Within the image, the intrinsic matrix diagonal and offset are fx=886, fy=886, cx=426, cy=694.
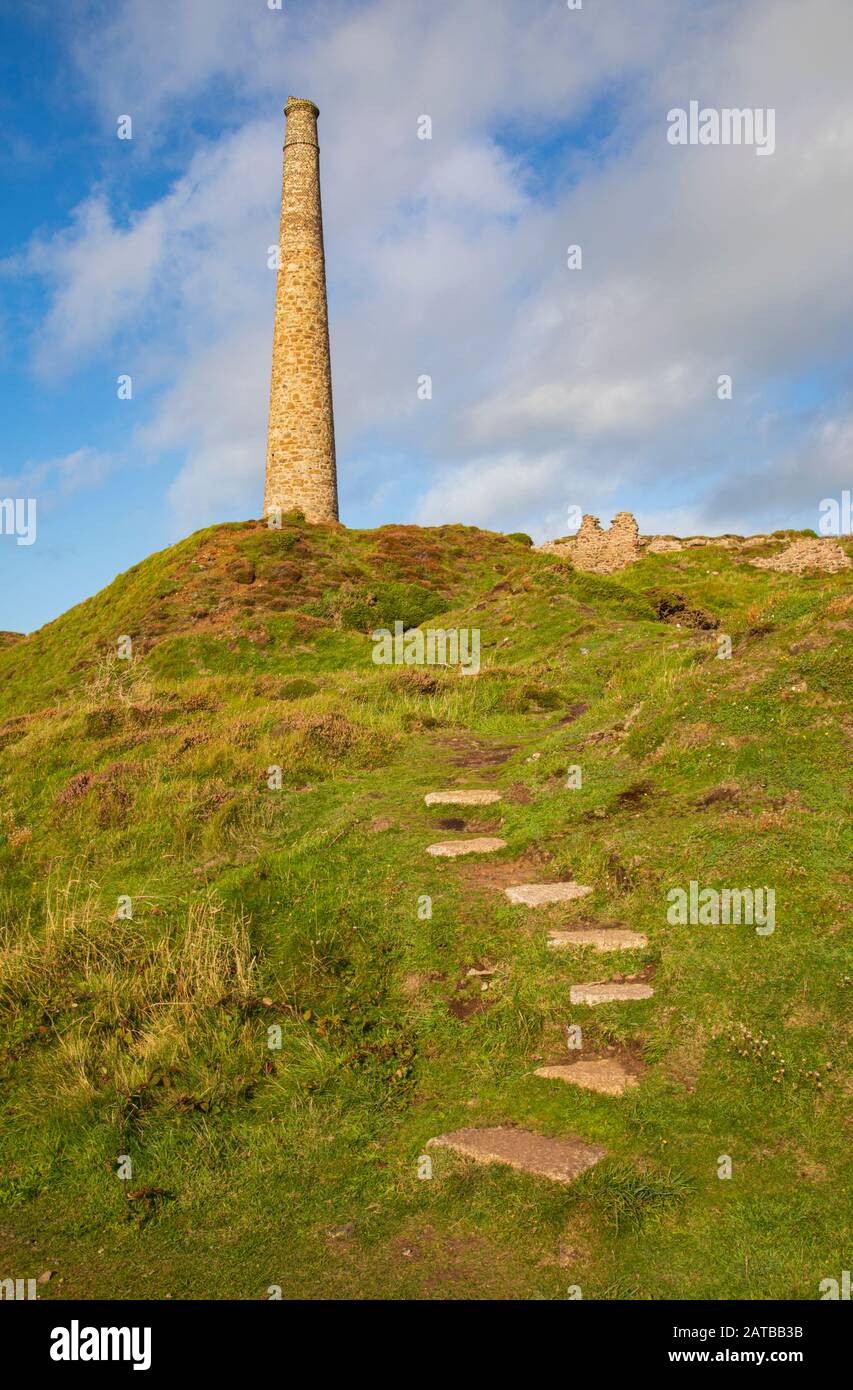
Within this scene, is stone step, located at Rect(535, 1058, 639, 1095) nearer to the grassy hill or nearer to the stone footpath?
the stone footpath

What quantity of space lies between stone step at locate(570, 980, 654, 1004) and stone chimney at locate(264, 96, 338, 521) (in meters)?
37.2

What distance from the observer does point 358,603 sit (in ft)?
103

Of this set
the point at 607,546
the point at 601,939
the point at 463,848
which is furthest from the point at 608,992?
the point at 607,546

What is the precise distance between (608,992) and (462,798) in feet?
15.3

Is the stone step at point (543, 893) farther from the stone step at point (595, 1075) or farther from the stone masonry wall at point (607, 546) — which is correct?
the stone masonry wall at point (607, 546)

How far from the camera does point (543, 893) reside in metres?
8.97

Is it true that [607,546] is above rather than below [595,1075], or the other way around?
above

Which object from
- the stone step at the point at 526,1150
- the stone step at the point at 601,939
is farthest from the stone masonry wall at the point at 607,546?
the stone step at the point at 526,1150

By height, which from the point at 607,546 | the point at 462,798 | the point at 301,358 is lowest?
the point at 462,798

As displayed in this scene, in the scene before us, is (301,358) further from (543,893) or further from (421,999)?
(421,999)

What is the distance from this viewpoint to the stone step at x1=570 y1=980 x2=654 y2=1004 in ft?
23.9

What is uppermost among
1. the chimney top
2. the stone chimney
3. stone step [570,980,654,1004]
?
the chimney top

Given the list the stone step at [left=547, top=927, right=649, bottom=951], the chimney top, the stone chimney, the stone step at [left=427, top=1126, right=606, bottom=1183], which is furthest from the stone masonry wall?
the stone step at [left=427, top=1126, right=606, bottom=1183]
